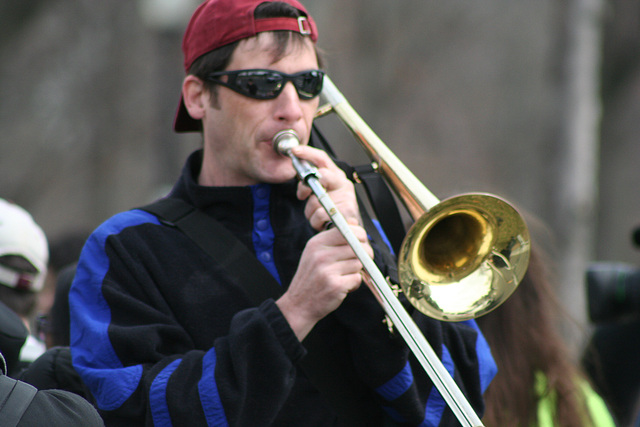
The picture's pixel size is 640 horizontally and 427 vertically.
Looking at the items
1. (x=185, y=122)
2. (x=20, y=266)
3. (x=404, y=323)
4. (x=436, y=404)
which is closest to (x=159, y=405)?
(x=404, y=323)

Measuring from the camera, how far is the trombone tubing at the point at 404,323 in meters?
1.80

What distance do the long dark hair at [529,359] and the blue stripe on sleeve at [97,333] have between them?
4.19 ft

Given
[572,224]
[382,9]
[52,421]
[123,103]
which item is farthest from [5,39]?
[52,421]

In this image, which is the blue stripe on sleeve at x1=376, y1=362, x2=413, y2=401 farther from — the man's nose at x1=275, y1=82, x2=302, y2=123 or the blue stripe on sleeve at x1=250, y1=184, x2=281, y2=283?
the man's nose at x1=275, y1=82, x2=302, y2=123

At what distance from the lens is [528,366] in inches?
107

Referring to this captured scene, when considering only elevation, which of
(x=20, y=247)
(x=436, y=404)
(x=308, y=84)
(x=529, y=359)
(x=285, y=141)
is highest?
(x=308, y=84)

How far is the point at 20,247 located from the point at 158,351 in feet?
3.72

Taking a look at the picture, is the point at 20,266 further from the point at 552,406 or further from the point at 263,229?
the point at 552,406

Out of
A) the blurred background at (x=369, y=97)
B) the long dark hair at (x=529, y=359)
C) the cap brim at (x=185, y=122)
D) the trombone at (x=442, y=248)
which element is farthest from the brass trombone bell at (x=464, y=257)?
the blurred background at (x=369, y=97)

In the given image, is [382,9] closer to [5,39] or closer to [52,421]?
[5,39]

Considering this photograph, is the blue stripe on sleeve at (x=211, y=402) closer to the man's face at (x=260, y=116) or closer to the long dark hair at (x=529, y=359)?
the man's face at (x=260, y=116)

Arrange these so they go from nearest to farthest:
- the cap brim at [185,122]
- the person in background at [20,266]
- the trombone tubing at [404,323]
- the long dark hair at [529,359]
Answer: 1. the trombone tubing at [404,323]
2. the cap brim at [185,122]
3. the long dark hair at [529,359]
4. the person in background at [20,266]

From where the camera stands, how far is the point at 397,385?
6.48ft

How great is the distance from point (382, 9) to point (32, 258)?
696cm
